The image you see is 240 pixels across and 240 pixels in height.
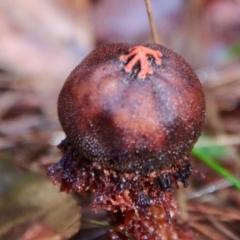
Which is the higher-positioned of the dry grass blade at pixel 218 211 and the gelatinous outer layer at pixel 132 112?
the gelatinous outer layer at pixel 132 112

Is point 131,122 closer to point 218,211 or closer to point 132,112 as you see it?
point 132,112

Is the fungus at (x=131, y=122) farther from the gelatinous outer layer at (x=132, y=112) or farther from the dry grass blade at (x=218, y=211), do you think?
the dry grass blade at (x=218, y=211)

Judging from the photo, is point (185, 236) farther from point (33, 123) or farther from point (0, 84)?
point (0, 84)

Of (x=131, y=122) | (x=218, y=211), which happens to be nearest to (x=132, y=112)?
(x=131, y=122)

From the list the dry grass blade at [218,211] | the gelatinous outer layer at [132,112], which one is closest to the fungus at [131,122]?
the gelatinous outer layer at [132,112]

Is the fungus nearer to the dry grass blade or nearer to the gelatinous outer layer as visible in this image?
the gelatinous outer layer

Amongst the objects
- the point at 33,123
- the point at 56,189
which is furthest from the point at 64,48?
the point at 56,189

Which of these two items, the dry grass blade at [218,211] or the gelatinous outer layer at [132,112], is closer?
the gelatinous outer layer at [132,112]
